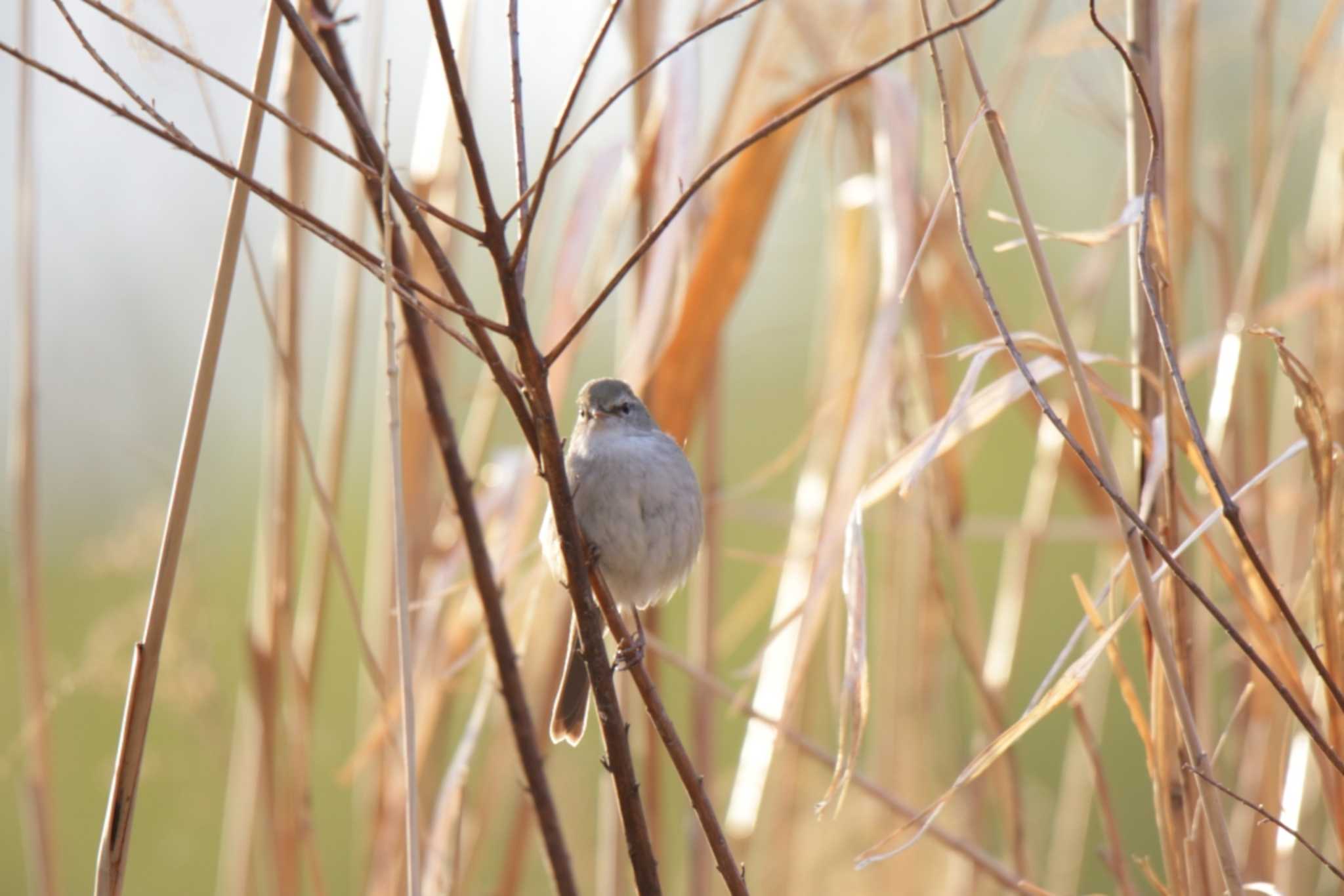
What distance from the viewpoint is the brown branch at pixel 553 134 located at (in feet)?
3.15

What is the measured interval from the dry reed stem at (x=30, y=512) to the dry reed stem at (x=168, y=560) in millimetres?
712

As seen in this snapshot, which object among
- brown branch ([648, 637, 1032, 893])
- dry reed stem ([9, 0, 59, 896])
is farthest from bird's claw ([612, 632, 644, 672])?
dry reed stem ([9, 0, 59, 896])

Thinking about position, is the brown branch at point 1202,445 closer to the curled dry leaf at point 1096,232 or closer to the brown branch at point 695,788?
the curled dry leaf at point 1096,232

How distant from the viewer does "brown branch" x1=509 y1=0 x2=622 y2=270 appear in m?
0.96

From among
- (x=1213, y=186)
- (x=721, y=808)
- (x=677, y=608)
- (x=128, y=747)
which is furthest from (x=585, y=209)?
(x=677, y=608)

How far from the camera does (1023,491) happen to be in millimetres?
5512

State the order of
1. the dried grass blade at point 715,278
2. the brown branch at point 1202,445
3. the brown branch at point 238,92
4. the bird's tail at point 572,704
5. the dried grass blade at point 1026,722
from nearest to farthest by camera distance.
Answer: the brown branch at point 238,92
the brown branch at point 1202,445
the dried grass blade at point 1026,722
the dried grass blade at point 715,278
the bird's tail at point 572,704

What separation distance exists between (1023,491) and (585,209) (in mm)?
3877

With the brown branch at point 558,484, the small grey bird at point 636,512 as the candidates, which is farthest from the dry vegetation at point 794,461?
the small grey bird at point 636,512

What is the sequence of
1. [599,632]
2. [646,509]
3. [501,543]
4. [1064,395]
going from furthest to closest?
1. [1064,395]
2. [646,509]
3. [501,543]
4. [599,632]

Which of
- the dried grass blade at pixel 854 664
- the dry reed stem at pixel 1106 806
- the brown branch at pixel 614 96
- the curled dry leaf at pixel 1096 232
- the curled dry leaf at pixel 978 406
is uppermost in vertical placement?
the curled dry leaf at pixel 1096 232

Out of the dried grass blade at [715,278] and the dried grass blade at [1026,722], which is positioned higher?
the dried grass blade at [715,278]

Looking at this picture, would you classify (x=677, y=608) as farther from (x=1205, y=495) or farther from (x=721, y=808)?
(x=1205, y=495)

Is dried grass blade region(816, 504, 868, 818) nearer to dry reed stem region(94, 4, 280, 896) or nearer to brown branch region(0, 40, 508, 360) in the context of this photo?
brown branch region(0, 40, 508, 360)
